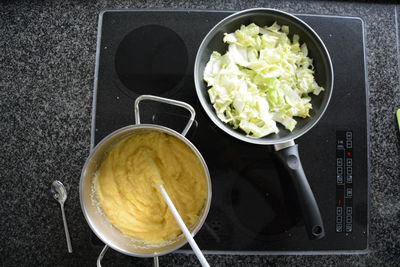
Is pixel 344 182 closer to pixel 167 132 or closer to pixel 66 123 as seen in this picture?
pixel 167 132

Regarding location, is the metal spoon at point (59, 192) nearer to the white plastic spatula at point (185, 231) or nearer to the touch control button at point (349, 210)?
the white plastic spatula at point (185, 231)

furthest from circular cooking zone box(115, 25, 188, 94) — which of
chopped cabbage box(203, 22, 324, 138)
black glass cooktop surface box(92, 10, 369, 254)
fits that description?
chopped cabbage box(203, 22, 324, 138)

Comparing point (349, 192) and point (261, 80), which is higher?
point (261, 80)

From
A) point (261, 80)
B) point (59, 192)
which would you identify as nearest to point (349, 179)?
point (261, 80)

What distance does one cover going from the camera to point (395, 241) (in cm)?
80

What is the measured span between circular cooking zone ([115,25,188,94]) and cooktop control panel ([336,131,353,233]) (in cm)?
39

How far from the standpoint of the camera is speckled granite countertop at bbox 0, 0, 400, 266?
2.60 ft

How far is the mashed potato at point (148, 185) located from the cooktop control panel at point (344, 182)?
32 cm

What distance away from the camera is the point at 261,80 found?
27.0 inches

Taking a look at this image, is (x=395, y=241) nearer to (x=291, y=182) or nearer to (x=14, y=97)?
(x=291, y=182)

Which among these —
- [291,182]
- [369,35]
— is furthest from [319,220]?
[369,35]

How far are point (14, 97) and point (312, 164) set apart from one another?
712 millimetres

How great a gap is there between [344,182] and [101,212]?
52 centimetres

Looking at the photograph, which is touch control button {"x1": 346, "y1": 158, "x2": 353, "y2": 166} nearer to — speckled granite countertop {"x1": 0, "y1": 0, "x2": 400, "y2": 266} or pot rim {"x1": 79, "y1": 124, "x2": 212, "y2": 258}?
speckled granite countertop {"x1": 0, "y1": 0, "x2": 400, "y2": 266}
